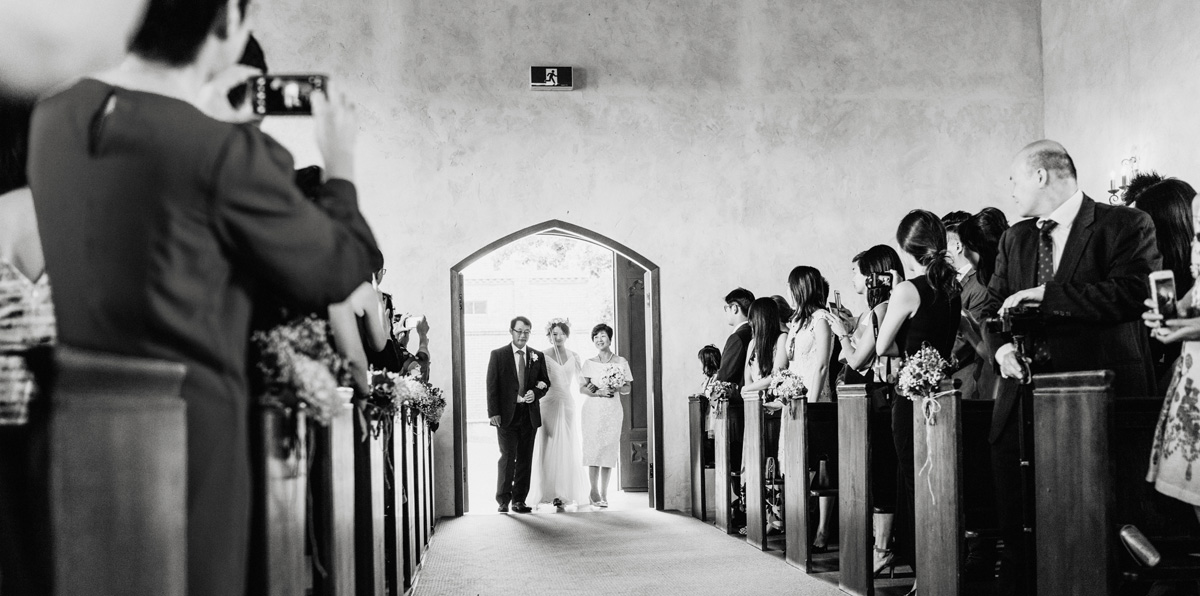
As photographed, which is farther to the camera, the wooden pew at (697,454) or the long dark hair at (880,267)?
the wooden pew at (697,454)

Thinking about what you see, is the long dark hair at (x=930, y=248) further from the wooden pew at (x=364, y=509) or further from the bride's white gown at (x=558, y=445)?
the bride's white gown at (x=558, y=445)

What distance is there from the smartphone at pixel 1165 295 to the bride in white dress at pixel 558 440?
23.2 feet

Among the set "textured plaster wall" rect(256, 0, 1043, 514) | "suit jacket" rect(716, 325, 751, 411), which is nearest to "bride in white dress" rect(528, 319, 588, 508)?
"textured plaster wall" rect(256, 0, 1043, 514)

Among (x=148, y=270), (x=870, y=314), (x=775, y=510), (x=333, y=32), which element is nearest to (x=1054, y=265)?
(x=870, y=314)

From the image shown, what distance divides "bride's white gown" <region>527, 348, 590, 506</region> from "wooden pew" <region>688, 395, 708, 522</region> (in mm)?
1265

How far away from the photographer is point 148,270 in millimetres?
1499

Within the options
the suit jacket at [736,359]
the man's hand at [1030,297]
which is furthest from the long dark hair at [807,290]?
the man's hand at [1030,297]

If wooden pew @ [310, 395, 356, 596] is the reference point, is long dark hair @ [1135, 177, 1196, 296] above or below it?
above

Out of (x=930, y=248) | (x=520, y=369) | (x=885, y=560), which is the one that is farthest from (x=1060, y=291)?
(x=520, y=369)

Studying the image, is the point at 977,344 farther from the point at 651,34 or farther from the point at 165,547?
the point at 651,34

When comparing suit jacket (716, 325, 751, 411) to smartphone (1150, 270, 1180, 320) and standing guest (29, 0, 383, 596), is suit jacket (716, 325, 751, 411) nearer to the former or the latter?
smartphone (1150, 270, 1180, 320)

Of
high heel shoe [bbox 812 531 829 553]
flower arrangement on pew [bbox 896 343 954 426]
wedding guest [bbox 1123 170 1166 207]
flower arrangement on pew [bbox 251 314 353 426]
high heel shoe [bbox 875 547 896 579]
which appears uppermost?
wedding guest [bbox 1123 170 1166 207]

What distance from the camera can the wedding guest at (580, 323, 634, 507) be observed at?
9852 millimetres

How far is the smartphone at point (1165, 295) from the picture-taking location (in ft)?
9.96
